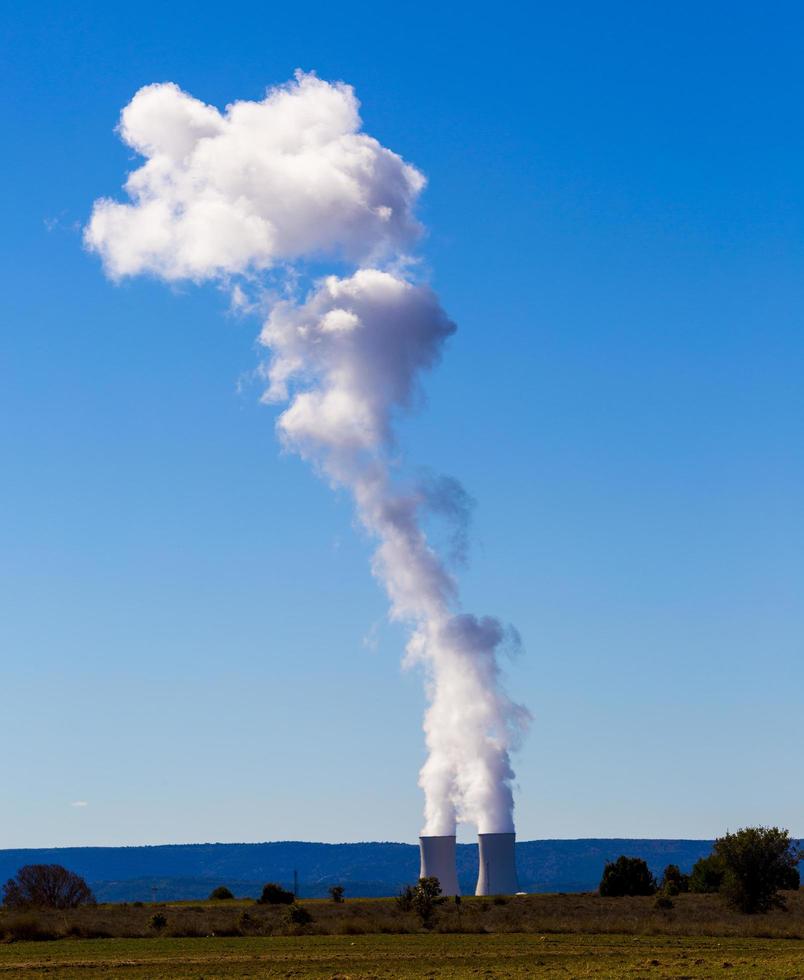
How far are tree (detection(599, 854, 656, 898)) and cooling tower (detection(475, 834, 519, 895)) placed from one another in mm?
8017

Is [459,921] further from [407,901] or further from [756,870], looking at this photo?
[756,870]

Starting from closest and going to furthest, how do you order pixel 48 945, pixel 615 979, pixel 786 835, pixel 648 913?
pixel 615 979, pixel 48 945, pixel 648 913, pixel 786 835

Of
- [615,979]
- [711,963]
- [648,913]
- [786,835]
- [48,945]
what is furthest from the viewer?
[786,835]

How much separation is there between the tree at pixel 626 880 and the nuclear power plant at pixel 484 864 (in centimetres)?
776

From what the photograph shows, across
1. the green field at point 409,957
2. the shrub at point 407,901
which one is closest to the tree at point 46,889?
the shrub at point 407,901

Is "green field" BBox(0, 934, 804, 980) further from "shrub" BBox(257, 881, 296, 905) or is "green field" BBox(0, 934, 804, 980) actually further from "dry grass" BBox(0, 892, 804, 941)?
"shrub" BBox(257, 881, 296, 905)

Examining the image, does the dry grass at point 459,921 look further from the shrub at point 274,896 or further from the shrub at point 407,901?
the shrub at point 274,896

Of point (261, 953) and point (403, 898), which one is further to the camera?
point (403, 898)

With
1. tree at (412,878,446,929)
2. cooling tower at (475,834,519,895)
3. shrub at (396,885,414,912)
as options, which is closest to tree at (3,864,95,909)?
cooling tower at (475,834,519,895)

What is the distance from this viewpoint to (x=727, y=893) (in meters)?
96.3

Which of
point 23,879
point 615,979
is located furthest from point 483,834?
point 615,979

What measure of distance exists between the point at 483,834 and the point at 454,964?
78.9 metres

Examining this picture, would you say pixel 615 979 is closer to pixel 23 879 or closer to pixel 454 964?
pixel 454 964

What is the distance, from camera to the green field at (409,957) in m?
48.0
